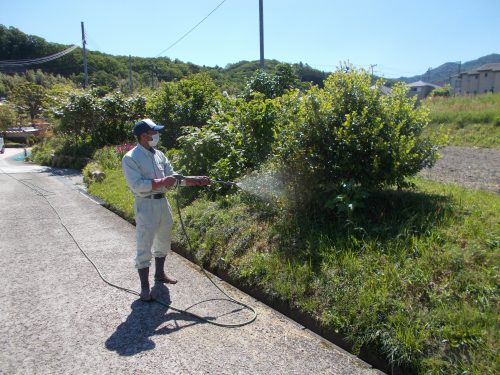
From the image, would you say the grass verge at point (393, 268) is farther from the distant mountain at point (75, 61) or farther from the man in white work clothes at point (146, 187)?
the distant mountain at point (75, 61)

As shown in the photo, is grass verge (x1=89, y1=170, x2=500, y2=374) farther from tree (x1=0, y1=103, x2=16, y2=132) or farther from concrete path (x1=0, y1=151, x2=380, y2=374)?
tree (x1=0, y1=103, x2=16, y2=132)

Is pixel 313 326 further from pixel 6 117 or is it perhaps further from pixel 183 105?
pixel 6 117

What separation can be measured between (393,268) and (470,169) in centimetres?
774

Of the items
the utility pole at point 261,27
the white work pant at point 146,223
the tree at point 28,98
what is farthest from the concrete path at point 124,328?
the tree at point 28,98

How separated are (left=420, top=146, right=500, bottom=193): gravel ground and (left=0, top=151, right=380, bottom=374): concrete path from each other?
487 centimetres

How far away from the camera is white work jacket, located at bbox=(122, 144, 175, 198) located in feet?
14.0

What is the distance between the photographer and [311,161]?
5059mm

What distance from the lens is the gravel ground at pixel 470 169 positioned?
7864mm

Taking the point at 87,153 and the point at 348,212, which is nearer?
the point at 348,212

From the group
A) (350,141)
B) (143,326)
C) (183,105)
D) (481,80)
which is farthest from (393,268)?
(481,80)

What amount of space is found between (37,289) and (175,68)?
46.4m

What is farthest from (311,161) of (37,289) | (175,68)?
(175,68)

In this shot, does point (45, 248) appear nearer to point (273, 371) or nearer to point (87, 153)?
point (273, 371)

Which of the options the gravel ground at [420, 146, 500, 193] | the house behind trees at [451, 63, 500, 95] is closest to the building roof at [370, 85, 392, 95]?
the gravel ground at [420, 146, 500, 193]
